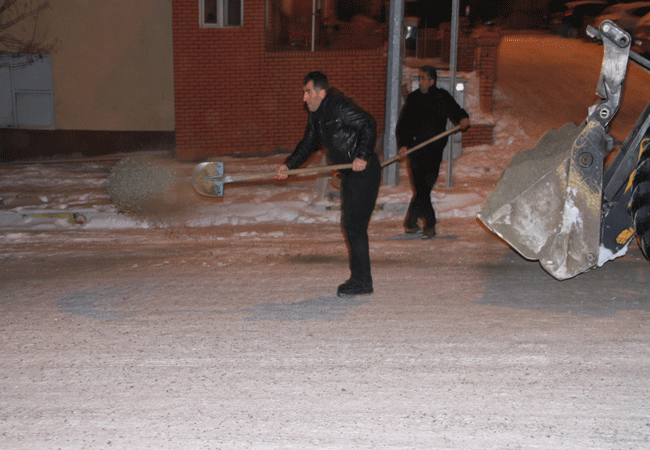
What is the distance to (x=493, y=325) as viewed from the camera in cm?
457

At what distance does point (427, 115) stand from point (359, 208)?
101 inches

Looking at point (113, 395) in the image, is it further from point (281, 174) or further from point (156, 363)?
point (281, 174)

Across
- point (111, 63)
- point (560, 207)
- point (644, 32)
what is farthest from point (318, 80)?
point (644, 32)

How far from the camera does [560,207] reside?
480cm

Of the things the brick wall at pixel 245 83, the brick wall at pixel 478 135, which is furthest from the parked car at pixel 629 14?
the brick wall at pixel 245 83

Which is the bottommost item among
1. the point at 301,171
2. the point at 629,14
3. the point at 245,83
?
the point at 301,171

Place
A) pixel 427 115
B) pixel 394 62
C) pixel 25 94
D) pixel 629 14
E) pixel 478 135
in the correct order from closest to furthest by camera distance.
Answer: pixel 427 115 → pixel 394 62 → pixel 478 135 → pixel 25 94 → pixel 629 14

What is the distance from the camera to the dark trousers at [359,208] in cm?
527

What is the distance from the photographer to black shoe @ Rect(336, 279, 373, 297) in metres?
5.32

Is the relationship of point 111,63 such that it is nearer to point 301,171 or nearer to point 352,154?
point 301,171

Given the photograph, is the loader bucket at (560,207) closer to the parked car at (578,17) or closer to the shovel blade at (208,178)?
the shovel blade at (208,178)

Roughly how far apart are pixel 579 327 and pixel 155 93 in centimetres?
1250

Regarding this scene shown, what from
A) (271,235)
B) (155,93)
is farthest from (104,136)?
(271,235)

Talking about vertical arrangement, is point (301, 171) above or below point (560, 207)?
above
